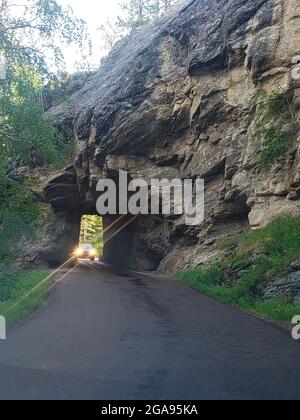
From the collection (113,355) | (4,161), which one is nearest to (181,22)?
(4,161)

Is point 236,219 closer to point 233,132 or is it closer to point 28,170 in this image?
point 233,132

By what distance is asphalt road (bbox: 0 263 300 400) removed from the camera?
5309 millimetres

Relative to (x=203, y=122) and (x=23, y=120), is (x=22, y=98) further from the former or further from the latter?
(x=203, y=122)

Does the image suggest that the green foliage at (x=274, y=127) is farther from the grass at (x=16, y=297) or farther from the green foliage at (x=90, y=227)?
the green foliage at (x=90, y=227)

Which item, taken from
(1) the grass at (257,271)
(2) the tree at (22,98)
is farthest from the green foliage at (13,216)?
(1) the grass at (257,271)

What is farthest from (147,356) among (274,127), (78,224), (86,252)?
(86,252)

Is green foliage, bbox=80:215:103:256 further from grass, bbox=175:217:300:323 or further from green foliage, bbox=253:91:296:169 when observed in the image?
grass, bbox=175:217:300:323

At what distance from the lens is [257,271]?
547 inches

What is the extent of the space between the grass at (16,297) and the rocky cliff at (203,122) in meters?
9.11

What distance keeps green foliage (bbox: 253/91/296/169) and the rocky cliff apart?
0.14 feet

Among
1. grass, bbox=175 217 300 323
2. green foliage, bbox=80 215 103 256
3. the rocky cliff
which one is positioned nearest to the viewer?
grass, bbox=175 217 300 323

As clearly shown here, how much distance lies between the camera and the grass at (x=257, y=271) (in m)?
11.4

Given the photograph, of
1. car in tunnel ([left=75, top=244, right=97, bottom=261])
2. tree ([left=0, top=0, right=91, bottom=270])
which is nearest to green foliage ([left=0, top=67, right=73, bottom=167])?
tree ([left=0, top=0, right=91, bottom=270])

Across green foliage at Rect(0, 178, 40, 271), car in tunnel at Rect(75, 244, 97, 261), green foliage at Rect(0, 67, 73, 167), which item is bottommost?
car in tunnel at Rect(75, 244, 97, 261)
